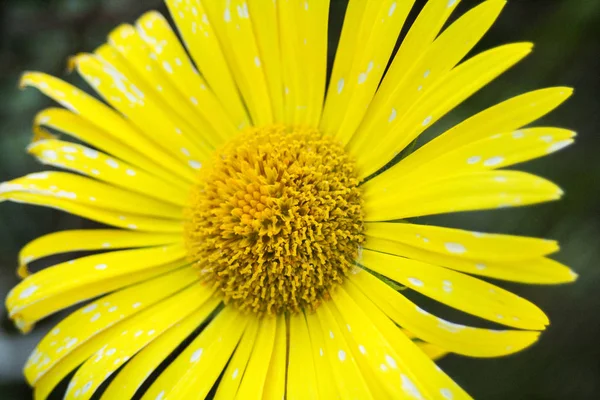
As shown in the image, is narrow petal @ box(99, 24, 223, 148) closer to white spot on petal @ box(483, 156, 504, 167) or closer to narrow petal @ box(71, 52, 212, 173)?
narrow petal @ box(71, 52, 212, 173)

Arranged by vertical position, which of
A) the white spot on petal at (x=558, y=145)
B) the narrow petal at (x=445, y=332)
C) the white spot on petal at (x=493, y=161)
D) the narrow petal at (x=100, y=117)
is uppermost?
the narrow petal at (x=100, y=117)

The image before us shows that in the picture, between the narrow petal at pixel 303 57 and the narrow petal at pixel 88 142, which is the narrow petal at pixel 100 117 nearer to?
the narrow petal at pixel 88 142

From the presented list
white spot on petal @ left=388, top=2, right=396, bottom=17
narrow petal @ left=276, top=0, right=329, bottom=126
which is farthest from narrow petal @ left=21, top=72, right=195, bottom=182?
white spot on petal @ left=388, top=2, right=396, bottom=17

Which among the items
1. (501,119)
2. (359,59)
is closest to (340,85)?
(359,59)

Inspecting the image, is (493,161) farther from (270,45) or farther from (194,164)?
(194,164)

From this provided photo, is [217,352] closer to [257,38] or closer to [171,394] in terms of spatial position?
[171,394]

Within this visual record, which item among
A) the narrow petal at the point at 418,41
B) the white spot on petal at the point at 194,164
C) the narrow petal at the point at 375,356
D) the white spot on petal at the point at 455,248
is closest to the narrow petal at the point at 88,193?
the white spot on petal at the point at 194,164
